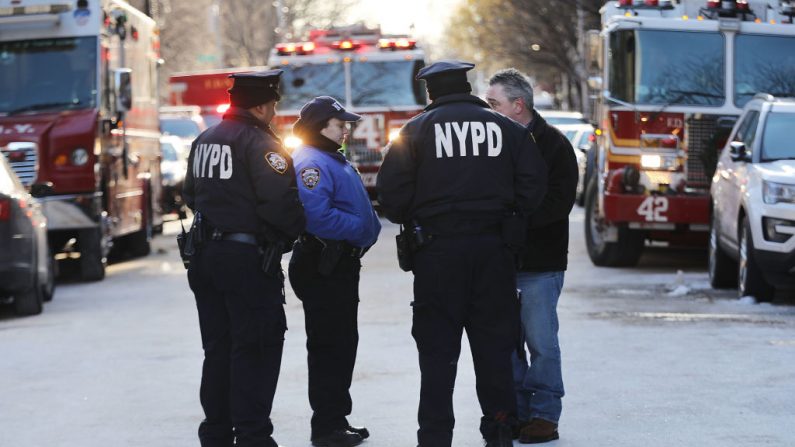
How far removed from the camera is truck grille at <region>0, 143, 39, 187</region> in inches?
650

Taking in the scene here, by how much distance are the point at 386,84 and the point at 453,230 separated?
1764cm

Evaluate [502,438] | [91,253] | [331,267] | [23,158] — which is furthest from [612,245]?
[502,438]

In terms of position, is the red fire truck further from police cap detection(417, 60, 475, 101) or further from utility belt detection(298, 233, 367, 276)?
police cap detection(417, 60, 475, 101)

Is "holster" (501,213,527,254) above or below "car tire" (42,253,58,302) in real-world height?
above

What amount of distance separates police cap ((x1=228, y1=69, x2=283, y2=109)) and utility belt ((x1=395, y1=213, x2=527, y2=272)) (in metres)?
0.87

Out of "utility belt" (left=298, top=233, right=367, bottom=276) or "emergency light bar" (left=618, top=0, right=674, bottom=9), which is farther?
"emergency light bar" (left=618, top=0, right=674, bottom=9)

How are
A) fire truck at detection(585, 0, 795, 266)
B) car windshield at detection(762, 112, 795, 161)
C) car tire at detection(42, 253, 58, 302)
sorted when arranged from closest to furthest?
car windshield at detection(762, 112, 795, 161), car tire at detection(42, 253, 58, 302), fire truck at detection(585, 0, 795, 266)

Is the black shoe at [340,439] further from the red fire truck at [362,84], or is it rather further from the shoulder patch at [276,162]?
the red fire truck at [362,84]

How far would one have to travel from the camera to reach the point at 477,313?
23.3 feet

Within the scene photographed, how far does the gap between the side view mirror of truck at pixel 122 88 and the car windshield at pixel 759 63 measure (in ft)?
21.1

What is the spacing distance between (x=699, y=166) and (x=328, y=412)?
959 centimetres

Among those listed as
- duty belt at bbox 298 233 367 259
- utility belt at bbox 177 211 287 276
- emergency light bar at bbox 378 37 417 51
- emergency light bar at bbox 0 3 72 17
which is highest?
emergency light bar at bbox 0 3 72 17

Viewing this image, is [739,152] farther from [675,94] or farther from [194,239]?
[194,239]

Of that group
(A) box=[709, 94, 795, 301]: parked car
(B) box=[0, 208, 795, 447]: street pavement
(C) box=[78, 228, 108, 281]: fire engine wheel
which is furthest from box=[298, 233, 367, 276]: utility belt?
(C) box=[78, 228, 108, 281]: fire engine wheel
